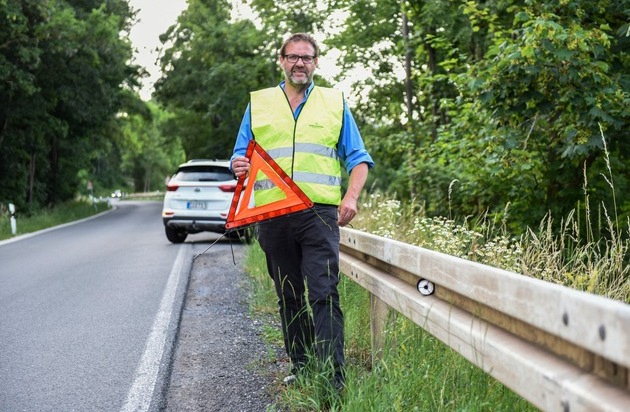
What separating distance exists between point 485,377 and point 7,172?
30341 millimetres

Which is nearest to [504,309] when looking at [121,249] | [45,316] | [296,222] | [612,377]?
[612,377]

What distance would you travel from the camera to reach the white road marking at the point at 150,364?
14.9ft

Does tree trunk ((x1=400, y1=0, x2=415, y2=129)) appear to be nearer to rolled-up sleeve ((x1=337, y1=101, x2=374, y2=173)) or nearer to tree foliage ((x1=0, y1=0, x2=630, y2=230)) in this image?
tree foliage ((x1=0, y1=0, x2=630, y2=230))

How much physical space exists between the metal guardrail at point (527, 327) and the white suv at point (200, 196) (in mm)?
11853

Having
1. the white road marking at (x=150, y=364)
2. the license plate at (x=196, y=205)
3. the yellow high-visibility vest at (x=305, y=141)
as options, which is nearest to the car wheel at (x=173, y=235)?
the license plate at (x=196, y=205)

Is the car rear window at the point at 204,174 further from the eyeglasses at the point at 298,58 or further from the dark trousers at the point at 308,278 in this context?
the eyeglasses at the point at 298,58

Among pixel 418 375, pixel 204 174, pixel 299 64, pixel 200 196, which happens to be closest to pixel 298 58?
pixel 299 64

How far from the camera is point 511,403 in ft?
11.1

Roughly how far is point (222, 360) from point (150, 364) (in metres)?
0.50

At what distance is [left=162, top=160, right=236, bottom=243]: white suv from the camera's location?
52.0 ft

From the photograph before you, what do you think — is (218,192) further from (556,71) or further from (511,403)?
(511,403)

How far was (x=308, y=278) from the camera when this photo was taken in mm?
4531

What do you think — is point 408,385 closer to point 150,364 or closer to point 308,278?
point 308,278

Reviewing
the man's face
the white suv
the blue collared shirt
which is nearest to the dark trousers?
the blue collared shirt
